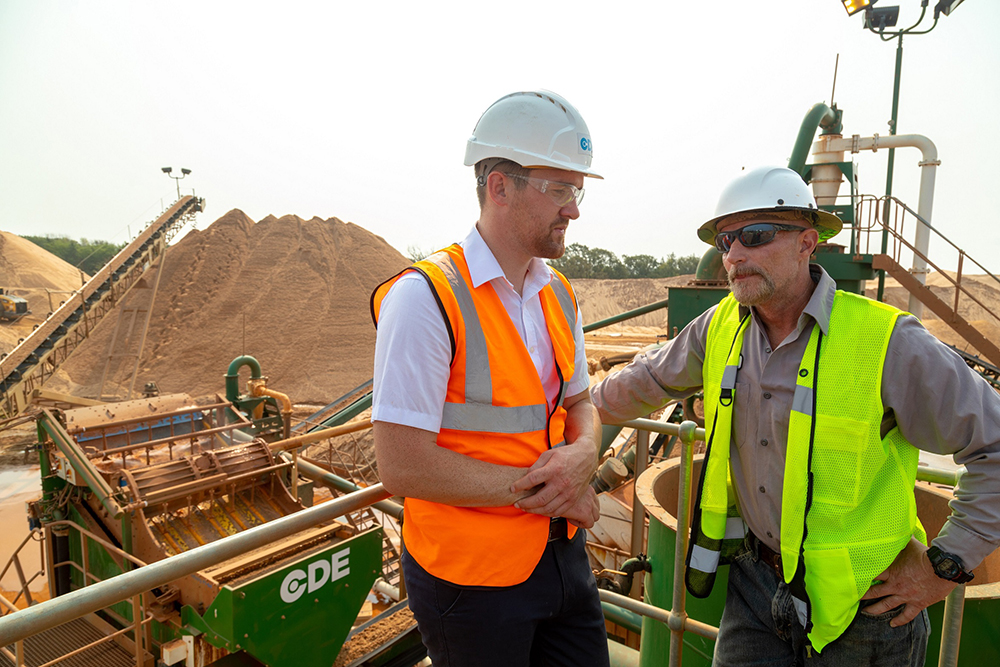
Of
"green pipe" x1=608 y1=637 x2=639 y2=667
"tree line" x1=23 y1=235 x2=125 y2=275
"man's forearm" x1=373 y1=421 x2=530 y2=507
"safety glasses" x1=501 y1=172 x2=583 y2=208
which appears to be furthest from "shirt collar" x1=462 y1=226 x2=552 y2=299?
"tree line" x1=23 y1=235 x2=125 y2=275

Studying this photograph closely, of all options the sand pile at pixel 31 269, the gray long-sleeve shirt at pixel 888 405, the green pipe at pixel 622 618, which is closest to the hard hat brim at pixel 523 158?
the gray long-sleeve shirt at pixel 888 405

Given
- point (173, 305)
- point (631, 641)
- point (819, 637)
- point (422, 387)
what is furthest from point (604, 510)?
point (173, 305)

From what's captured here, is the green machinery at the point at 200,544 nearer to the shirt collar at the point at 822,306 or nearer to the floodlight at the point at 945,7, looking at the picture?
the shirt collar at the point at 822,306

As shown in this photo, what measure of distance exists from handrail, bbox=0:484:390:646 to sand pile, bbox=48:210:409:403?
2246 centimetres

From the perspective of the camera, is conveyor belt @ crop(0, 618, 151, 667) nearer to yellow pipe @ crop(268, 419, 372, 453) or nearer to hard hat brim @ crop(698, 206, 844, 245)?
yellow pipe @ crop(268, 419, 372, 453)

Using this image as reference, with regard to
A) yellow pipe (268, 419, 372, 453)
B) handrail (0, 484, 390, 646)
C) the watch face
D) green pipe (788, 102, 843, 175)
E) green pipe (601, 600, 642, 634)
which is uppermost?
green pipe (788, 102, 843, 175)

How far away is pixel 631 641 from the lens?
19.8 ft

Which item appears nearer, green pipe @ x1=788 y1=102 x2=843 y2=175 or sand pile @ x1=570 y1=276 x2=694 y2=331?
green pipe @ x1=788 y1=102 x2=843 y2=175

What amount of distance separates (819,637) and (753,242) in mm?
1345

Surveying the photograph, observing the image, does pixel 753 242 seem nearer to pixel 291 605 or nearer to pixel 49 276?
pixel 291 605

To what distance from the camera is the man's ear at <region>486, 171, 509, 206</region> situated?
5.73 ft

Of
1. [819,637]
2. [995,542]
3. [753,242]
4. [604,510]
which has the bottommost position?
[604,510]

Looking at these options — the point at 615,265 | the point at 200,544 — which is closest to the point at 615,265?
the point at 615,265

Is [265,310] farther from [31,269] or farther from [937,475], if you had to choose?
[31,269]
